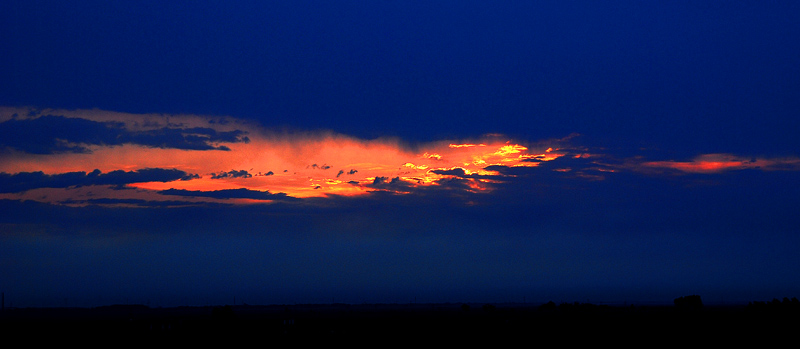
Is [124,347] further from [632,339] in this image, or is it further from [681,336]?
[681,336]

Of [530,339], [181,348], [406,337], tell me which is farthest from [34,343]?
[530,339]

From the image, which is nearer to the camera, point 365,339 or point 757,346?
point 757,346

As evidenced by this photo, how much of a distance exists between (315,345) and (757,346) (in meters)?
51.2

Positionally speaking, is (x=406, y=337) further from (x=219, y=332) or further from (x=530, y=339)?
(x=219, y=332)

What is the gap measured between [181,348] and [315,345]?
1591cm

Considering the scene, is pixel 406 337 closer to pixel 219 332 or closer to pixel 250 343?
pixel 250 343

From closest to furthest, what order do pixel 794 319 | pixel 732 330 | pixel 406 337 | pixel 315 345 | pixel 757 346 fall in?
pixel 757 346 → pixel 315 345 → pixel 406 337 → pixel 732 330 → pixel 794 319

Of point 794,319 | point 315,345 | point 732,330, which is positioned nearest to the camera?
point 315,345

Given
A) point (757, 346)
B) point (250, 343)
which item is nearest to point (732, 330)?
point (757, 346)

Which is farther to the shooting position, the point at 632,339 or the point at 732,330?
the point at 732,330

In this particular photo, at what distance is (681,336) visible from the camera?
101375mm

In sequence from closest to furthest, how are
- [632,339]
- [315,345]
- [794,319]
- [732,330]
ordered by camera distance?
[315,345] < [632,339] < [732,330] < [794,319]

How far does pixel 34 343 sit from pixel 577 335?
77.5m

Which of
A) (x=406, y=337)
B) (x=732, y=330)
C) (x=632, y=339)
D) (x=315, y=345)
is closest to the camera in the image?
(x=315, y=345)
